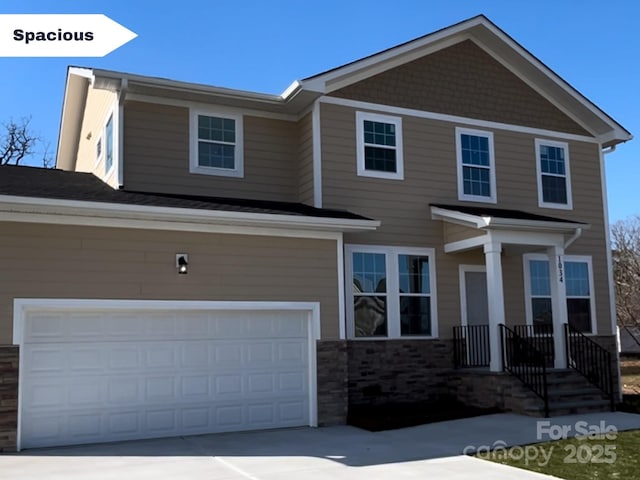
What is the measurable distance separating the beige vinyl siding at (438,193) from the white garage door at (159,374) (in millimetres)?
3111

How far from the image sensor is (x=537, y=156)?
15695 mm

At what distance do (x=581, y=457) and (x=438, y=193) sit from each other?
678 centimetres

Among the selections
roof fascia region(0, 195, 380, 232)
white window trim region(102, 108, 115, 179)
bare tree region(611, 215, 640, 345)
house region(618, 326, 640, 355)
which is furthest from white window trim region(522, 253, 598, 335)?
house region(618, 326, 640, 355)

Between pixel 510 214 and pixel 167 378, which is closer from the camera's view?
pixel 167 378

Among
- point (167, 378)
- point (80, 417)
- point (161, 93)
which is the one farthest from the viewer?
point (161, 93)

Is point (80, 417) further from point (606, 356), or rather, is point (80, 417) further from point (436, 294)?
point (606, 356)

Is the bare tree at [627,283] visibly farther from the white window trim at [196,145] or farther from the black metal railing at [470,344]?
the white window trim at [196,145]

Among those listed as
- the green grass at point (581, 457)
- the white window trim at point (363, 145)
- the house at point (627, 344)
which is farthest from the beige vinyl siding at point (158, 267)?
the house at point (627, 344)

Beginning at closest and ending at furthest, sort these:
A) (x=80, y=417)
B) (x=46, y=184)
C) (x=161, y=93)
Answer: (x=80, y=417), (x=46, y=184), (x=161, y=93)

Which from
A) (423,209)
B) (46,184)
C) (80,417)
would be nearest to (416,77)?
(423,209)

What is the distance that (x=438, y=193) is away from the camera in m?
14.3

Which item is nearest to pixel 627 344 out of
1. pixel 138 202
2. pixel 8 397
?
pixel 138 202

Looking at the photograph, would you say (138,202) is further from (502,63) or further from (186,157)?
(502,63)

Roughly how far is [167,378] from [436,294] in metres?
5.86
